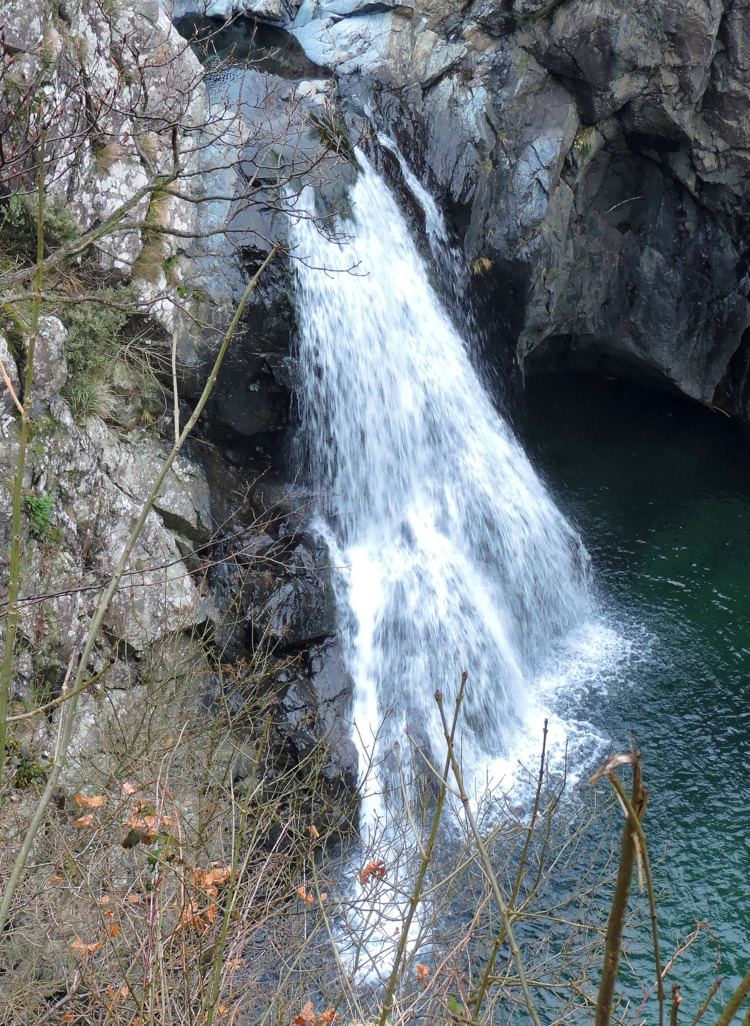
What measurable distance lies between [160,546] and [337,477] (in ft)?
7.92

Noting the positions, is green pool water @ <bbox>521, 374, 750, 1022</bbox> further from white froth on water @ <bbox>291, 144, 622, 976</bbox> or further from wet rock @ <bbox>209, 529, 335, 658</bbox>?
wet rock @ <bbox>209, 529, 335, 658</bbox>

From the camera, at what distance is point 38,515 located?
7215 mm

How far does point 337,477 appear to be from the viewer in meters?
9.91

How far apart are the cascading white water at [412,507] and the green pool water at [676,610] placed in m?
0.94

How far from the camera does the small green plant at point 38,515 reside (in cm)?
721

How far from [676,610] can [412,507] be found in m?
3.60

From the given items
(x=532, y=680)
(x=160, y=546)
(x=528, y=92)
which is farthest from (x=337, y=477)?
(x=528, y=92)

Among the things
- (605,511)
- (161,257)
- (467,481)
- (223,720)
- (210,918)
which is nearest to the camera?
(210,918)

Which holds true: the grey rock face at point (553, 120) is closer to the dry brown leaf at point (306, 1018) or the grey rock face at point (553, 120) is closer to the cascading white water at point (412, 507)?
the cascading white water at point (412, 507)

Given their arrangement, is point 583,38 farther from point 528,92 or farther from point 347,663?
point 347,663

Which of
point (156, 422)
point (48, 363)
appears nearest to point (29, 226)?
point (48, 363)

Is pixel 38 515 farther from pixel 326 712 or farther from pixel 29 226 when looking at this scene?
pixel 326 712

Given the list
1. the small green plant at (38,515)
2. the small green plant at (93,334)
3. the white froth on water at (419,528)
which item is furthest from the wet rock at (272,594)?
the small green plant at (93,334)

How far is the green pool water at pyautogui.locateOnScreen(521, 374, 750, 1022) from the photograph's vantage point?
7.85 metres
